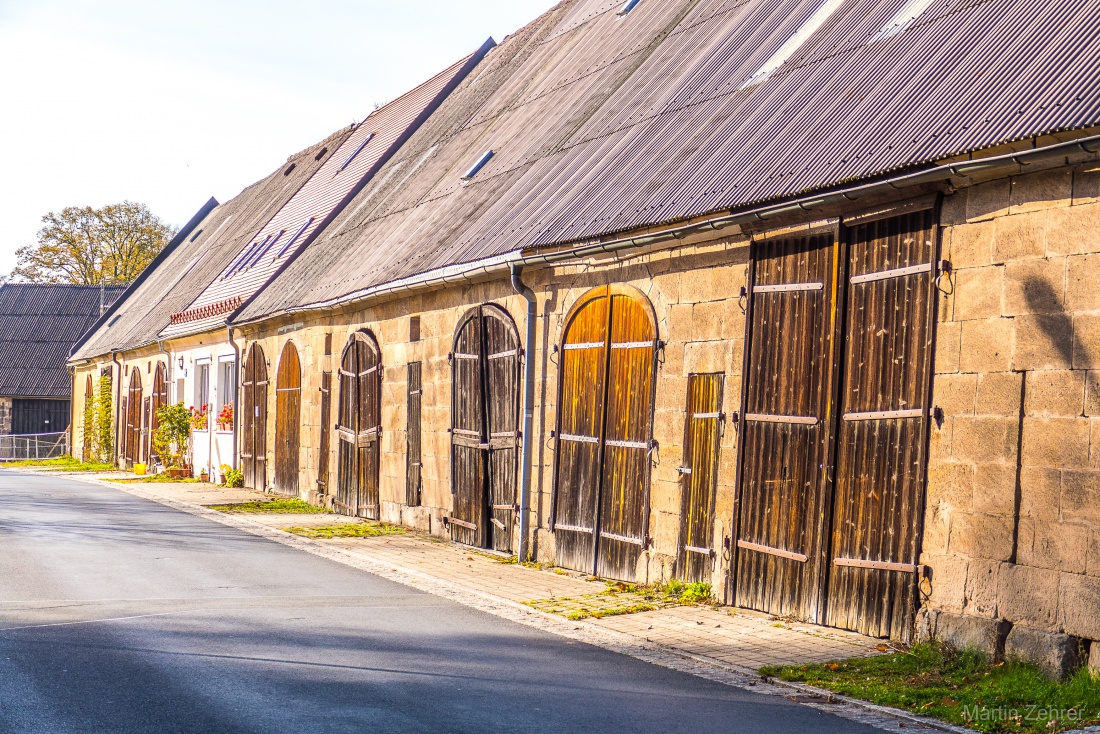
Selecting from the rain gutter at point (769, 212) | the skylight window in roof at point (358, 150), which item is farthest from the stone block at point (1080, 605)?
the skylight window in roof at point (358, 150)

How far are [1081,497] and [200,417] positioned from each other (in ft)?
74.6

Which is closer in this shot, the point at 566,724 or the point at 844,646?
the point at 566,724

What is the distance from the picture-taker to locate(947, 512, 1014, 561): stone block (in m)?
7.08

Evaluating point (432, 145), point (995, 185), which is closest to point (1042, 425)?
point (995, 185)

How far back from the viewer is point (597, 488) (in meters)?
→ 11.4

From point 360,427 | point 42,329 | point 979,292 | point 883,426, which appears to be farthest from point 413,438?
point 42,329

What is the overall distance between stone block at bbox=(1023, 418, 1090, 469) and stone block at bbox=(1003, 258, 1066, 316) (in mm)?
672

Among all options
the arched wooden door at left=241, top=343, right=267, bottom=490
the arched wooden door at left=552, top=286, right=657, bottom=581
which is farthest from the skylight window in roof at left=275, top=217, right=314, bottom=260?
the arched wooden door at left=552, top=286, right=657, bottom=581

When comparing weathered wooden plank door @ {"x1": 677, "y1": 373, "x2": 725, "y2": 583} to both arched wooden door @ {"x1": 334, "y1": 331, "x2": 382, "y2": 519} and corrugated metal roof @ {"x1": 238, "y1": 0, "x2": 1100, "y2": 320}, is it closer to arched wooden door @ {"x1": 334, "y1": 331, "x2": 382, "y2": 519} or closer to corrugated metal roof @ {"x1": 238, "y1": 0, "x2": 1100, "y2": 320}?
corrugated metal roof @ {"x1": 238, "y1": 0, "x2": 1100, "y2": 320}

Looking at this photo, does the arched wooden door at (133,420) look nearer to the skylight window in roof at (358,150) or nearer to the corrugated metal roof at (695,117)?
the skylight window in roof at (358,150)

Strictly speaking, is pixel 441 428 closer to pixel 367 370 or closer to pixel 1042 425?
pixel 367 370

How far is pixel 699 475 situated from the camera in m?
10.1

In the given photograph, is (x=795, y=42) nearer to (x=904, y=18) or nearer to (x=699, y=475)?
(x=904, y=18)

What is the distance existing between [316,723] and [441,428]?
9.32m
